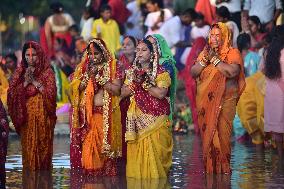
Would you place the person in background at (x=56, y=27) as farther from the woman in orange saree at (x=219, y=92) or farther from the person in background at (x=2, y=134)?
the person in background at (x=2, y=134)

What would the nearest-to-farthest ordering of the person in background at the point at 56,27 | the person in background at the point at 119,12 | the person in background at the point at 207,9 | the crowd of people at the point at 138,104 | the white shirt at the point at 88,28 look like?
the crowd of people at the point at 138,104, the person in background at the point at 207,9, the white shirt at the point at 88,28, the person in background at the point at 119,12, the person in background at the point at 56,27

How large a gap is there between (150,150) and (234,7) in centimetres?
941

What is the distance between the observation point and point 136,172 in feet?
48.0

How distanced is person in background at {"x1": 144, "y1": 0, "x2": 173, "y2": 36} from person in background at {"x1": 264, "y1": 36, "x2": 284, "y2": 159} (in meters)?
7.07

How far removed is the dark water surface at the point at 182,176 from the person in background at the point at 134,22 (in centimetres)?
777

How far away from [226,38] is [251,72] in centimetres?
573

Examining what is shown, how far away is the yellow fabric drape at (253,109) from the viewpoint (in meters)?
19.6

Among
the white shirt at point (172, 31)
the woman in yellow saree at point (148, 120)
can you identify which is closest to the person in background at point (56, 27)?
the white shirt at point (172, 31)

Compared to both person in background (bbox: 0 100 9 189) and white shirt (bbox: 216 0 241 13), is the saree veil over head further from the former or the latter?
white shirt (bbox: 216 0 241 13)

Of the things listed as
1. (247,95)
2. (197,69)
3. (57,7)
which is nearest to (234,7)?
(247,95)

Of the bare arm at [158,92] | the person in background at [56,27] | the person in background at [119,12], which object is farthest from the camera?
the person in background at [56,27]

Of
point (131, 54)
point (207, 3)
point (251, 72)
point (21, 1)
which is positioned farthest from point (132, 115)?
point (21, 1)

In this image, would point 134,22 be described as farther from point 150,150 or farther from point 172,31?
point 150,150

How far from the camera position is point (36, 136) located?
16.1m
